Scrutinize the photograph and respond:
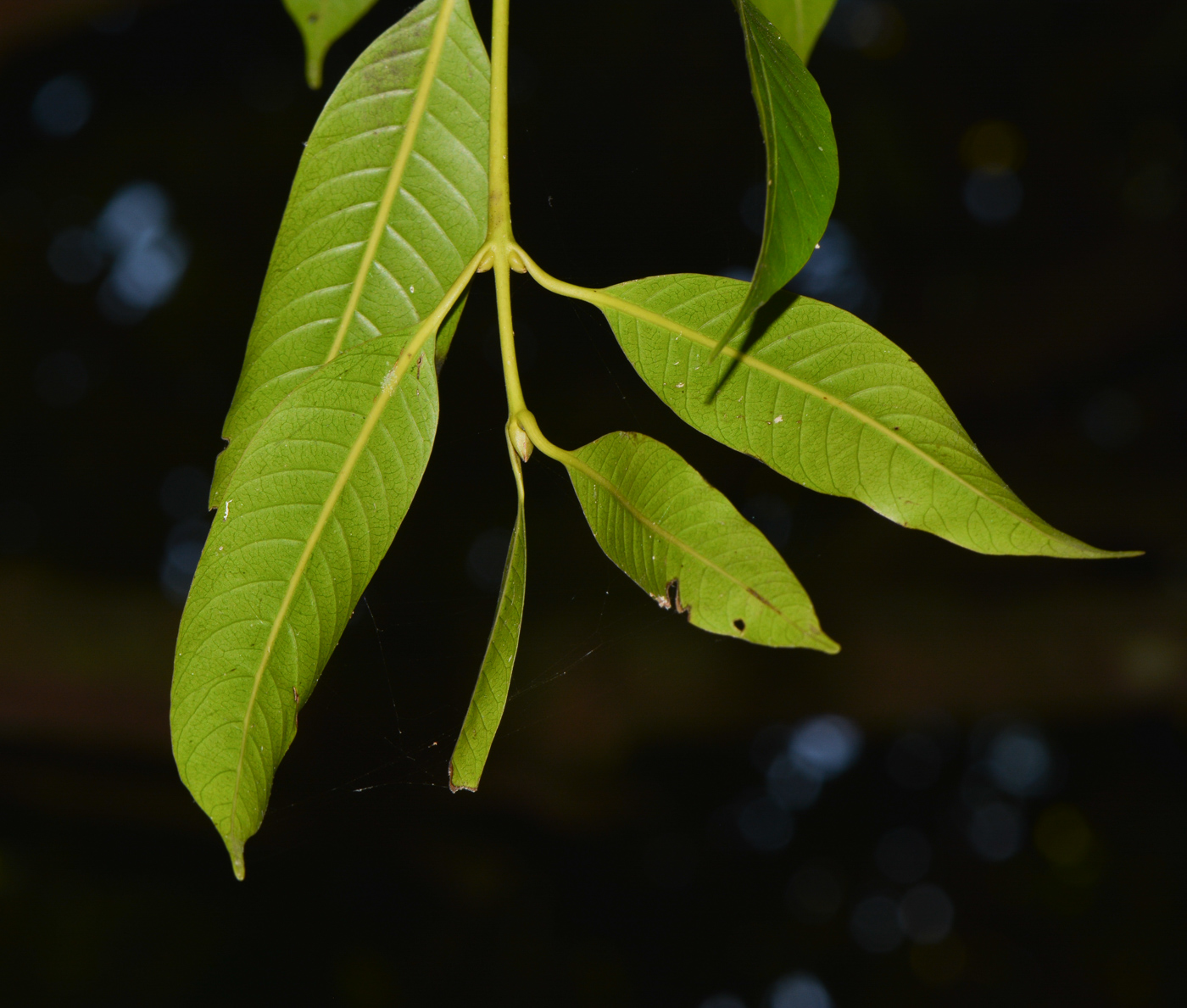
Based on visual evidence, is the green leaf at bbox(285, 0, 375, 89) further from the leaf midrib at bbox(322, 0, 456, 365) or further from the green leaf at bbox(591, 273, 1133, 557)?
the green leaf at bbox(591, 273, 1133, 557)

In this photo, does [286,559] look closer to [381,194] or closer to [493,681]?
[493,681]

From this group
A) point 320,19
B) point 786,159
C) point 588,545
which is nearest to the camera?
point 786,159

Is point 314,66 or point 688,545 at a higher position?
point 314,66

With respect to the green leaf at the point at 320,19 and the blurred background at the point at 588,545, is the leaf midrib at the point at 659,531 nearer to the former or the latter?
the green leaf at the point at 320,19

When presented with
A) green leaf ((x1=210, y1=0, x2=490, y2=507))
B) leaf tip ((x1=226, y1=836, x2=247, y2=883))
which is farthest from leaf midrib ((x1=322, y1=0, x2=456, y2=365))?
leaf tip ((x1=226, y1=836, x2=247, y2=883))

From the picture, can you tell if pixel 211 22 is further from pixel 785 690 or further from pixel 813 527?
pixel 785 690

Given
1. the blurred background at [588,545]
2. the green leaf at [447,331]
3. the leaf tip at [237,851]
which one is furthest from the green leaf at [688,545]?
the blurred background at [588,545]

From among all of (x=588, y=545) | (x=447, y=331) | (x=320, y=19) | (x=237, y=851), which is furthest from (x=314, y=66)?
(x=588, y=545)
